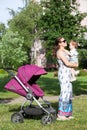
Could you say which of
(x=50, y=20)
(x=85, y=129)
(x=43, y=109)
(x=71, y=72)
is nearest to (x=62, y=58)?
(x=71, y=72)

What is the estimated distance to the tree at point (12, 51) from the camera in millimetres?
62000

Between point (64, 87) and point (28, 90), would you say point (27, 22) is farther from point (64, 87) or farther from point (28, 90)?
point (28, 90)

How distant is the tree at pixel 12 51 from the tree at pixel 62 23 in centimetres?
2396

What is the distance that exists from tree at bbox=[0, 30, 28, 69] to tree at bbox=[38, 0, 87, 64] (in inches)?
943

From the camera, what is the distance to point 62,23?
3631cm

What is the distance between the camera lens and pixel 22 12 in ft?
193

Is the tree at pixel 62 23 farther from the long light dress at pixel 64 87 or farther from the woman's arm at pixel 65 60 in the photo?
the woman's arm at pixel 65 60

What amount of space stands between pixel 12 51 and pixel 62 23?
27.7m

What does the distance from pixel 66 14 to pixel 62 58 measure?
28.2 meters

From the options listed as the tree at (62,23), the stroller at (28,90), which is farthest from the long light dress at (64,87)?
the tree at (62,23)

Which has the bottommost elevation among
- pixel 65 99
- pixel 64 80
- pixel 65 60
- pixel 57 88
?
pixel 57 88

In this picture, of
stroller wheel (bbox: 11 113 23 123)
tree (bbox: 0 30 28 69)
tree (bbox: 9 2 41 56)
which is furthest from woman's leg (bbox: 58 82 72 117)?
tree (bbox: 0 30 28 69)

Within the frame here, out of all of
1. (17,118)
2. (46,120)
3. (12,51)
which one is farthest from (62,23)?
(46,120)

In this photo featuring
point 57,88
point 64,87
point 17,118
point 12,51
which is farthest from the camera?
point 12,51
